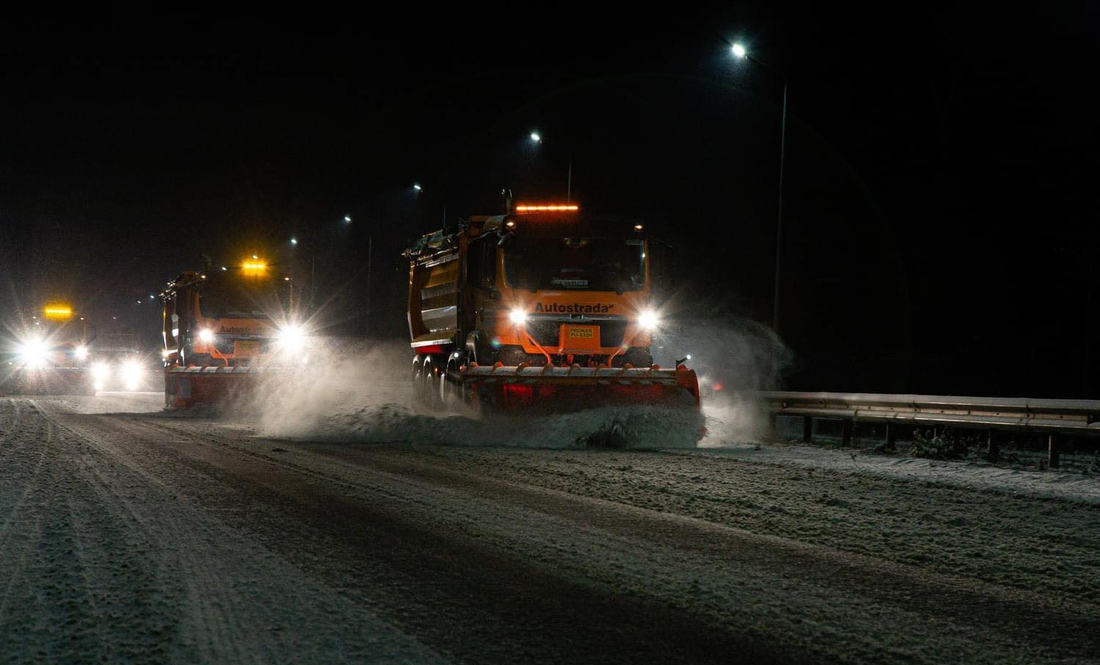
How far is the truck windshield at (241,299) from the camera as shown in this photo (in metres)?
26.0

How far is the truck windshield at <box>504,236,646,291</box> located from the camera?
16.8m

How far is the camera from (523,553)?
6.63 metres

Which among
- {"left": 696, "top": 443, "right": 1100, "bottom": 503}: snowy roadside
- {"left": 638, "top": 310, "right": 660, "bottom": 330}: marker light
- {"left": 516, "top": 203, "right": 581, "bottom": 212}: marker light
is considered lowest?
{"left": 696, "top": 443, "right": 1100, "bottom": 503}: snowy roadside

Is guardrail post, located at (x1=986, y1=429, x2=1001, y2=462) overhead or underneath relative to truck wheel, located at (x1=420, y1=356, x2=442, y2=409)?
underneath

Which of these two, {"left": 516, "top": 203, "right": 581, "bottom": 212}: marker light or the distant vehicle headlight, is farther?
the distant vehicle headlight

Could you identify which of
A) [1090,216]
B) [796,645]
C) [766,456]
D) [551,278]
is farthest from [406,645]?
[1090,216]

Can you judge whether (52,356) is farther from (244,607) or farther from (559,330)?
(244,607)

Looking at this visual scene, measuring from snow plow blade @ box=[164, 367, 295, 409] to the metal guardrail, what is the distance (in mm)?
11633

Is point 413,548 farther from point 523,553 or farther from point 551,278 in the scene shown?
point 551,278

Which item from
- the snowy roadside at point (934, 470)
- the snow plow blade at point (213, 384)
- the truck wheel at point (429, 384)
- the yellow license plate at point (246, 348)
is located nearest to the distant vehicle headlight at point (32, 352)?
the yellow license plate at point (246, 348)

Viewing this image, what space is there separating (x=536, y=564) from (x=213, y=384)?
19.1 m

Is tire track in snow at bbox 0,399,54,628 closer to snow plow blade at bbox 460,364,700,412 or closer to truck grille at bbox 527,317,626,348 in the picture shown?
snow plow blade at bbox 460,364,700,412

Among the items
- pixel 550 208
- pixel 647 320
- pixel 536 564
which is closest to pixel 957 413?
pixel 647 320

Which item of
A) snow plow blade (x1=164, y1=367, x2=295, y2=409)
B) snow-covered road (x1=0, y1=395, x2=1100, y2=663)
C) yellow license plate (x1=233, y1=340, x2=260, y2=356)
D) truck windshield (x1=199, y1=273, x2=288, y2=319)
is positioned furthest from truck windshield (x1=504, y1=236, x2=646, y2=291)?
truck windshield (x1=199, y1=273, x2=288, y2=319)
